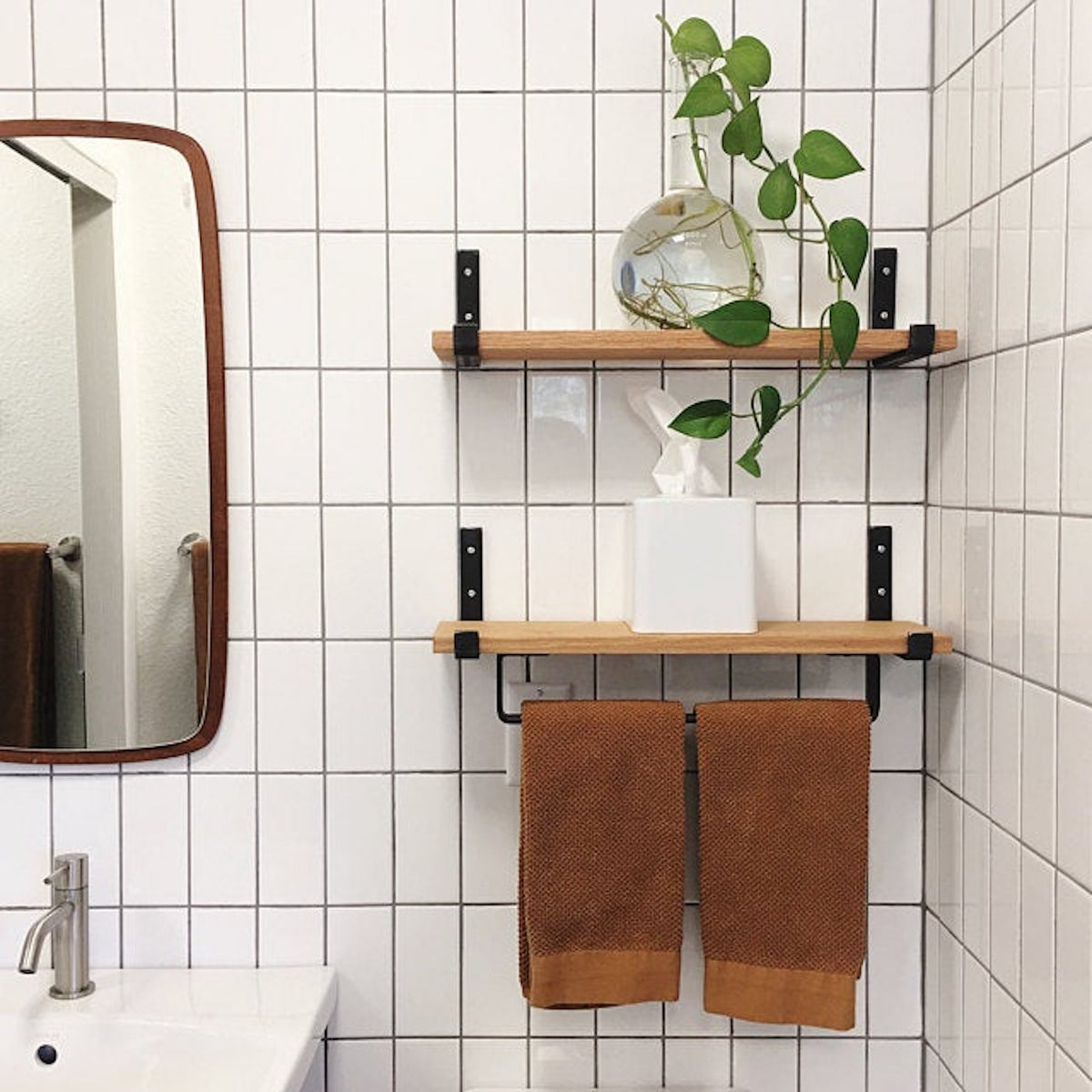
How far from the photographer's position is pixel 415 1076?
5.08 feet

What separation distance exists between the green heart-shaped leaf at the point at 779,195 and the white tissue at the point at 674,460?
22cm

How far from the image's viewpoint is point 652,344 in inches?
54.2

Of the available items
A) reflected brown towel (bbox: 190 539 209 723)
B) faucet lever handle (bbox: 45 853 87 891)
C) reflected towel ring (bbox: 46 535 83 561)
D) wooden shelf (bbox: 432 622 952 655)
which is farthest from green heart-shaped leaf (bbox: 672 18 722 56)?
faucet lever handle (bbox: 45 853 87 891)

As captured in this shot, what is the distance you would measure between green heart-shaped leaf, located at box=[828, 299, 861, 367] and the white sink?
0.88 meters

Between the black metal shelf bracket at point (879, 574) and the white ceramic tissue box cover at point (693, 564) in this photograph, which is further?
the black metal shelf bracket at point (879, 574)

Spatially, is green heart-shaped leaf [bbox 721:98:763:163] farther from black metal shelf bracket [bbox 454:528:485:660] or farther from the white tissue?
black metal shelf bracket [bbox 454:528:485:660]

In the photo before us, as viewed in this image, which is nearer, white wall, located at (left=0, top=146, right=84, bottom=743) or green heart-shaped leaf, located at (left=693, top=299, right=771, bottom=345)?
green heart-shaped leaf, located at (left=693, top=299, right=771, bottom=345)

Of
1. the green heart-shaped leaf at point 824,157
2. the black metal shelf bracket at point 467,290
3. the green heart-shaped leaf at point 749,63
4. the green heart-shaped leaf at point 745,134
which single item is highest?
the green heart-shaped leaf at point 749,63

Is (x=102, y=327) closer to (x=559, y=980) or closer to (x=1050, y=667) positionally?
(x=559, y=980)

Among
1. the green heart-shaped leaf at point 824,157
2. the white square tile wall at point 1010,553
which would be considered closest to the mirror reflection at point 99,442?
the green heart-shaped leaf at point 824,157

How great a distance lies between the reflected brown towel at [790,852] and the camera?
1415 mm

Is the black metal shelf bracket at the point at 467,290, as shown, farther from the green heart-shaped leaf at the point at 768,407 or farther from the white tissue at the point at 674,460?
the green heart-shaped leaf at the point at 768,407

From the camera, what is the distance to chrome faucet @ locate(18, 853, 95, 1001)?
4.75ft

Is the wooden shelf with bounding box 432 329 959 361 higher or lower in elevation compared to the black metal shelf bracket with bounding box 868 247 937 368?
lower
